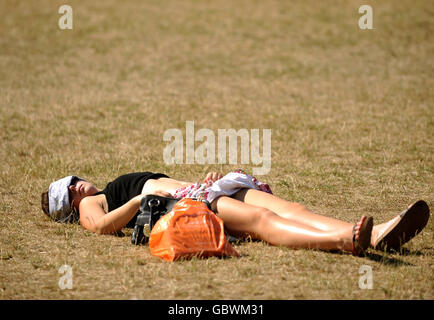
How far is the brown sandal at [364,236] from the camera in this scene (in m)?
4.71

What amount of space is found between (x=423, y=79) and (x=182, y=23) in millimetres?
8073

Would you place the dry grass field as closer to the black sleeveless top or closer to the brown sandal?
the brown sandal

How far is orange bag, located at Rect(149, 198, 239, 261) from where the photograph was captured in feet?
16.4

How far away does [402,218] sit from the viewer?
4828 millimetres

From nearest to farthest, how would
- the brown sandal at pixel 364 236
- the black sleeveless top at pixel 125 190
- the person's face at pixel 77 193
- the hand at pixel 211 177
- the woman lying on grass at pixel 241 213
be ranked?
the brown sandal at pixel 364 236 < the woman lying on grass at pixel 241 213 < the hand at pixel 211 177 < the black sleeveless top at pixel 125 190 < the person's face at pixel 77 193

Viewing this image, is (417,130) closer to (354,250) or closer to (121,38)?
(354,250)

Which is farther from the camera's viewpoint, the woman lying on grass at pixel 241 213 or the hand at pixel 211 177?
the hand at pixel 211 177

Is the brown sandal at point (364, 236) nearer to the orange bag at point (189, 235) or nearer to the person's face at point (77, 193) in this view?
the orange bag at point (189, 235)

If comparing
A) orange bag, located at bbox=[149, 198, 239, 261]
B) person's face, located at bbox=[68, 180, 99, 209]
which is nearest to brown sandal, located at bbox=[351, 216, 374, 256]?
orange bag, located at bbox=[149, 198, 239, 261]

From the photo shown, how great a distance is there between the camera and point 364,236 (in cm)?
478

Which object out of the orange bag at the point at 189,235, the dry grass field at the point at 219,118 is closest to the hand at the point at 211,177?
the orange bag at the point at 189,235

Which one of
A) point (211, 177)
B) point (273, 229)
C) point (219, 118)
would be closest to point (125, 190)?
point (211, 177)

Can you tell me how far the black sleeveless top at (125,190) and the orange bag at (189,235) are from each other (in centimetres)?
90

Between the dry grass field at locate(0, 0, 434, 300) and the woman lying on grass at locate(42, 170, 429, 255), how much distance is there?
15cm
